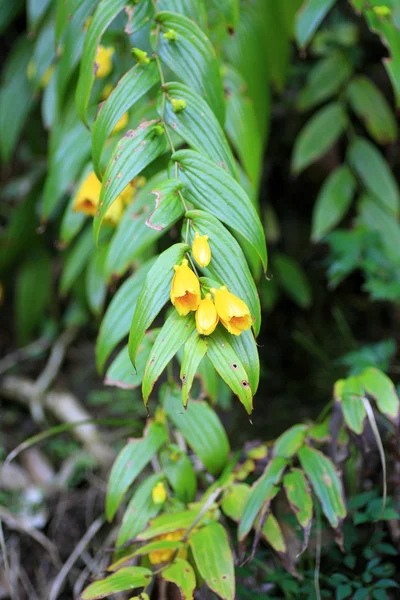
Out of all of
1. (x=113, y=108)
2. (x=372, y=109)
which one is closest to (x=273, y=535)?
(x=113, y=108)

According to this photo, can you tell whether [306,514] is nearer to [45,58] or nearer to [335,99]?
[45,58]

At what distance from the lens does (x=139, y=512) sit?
0.87 m

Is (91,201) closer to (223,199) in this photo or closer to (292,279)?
(223,199)

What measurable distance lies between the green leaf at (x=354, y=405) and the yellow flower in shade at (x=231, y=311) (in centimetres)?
36

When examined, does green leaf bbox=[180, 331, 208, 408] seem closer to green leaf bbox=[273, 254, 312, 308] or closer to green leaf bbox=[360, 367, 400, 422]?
green leaf bbox=[360, 367, 400, 422]

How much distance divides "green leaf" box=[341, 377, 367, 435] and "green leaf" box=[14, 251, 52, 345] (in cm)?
120

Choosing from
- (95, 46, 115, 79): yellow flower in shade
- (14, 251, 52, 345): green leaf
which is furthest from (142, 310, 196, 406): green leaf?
(14, 251, 52, 345): green leaf

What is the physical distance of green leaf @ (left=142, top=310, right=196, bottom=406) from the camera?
0.57 m

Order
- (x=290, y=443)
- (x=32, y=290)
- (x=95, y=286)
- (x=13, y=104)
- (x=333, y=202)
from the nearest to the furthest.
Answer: (x=290, y=443) → (x=95, y=286) → (x=333, y=202) → (x=13, y=104) → (x=32, y=290)

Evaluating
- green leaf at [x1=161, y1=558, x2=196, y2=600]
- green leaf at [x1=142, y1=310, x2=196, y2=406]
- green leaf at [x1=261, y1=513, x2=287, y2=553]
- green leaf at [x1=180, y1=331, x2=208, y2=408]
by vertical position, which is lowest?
green leaf at [x1=261, y1=513, x2=287, y2=553]

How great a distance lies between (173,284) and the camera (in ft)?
1.95

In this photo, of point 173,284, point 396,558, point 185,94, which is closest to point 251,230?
point 173,284

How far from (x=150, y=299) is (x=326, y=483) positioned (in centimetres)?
43

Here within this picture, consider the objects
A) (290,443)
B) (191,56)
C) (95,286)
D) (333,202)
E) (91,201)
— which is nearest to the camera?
(191,56)
